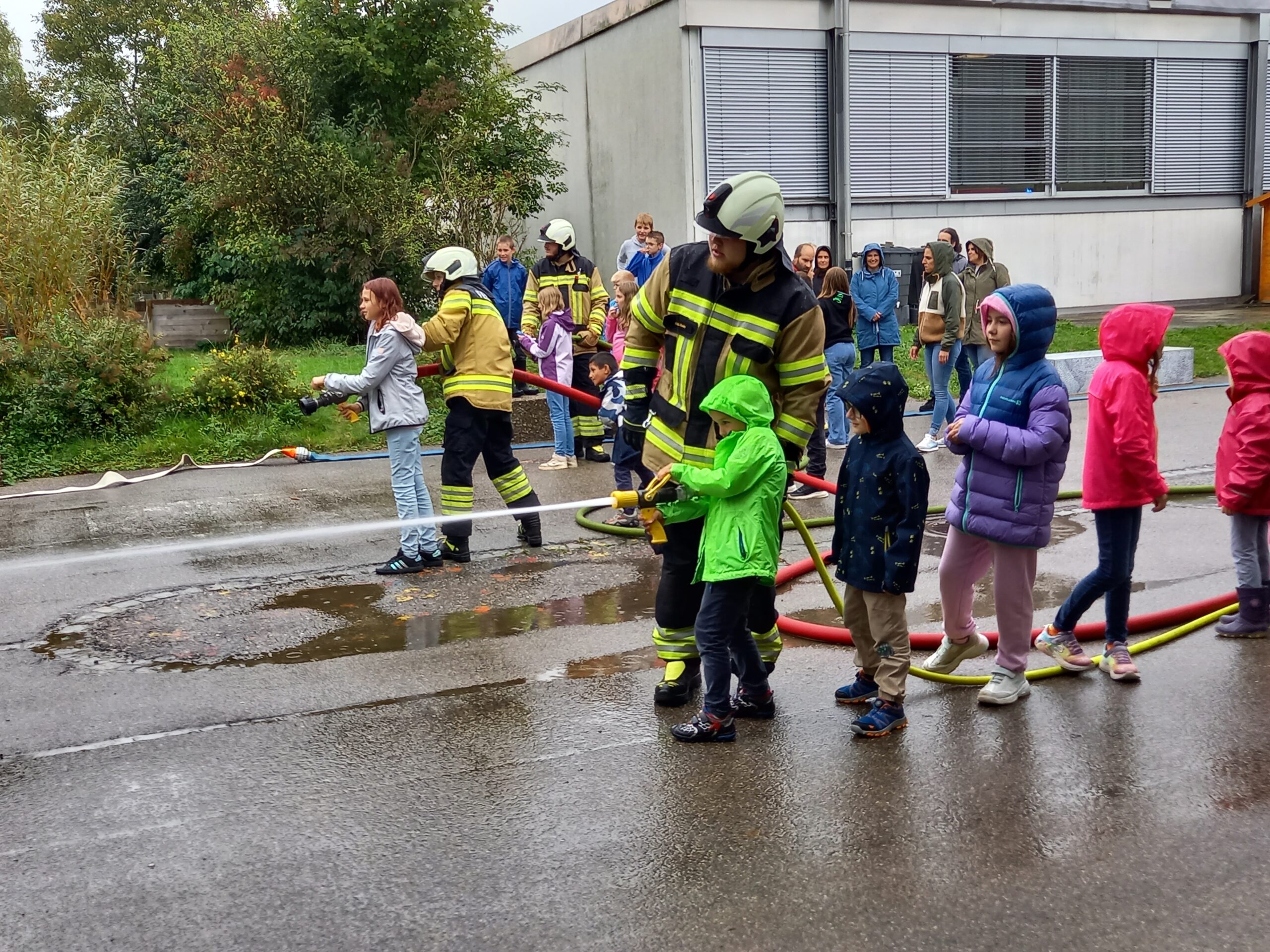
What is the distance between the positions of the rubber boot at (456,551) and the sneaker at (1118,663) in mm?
3880

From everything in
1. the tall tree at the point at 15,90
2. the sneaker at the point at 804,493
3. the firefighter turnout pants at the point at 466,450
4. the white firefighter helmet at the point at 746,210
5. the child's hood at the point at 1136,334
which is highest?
the tall tree at the point at 15,90

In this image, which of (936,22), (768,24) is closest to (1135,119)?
(936,22)

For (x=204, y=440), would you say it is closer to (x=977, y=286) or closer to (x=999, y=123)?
(x=977, y=286)

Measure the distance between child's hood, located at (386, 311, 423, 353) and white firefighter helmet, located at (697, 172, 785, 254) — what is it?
3.21m

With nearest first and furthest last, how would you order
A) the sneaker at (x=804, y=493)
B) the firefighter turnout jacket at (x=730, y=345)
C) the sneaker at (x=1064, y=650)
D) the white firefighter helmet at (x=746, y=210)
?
the white firefighter helmet at (x=746, y=210)
the firefighter turnout jacket at (x=730, y=345)
the sneaker at (x=1064, y=650)
the sneaker at (x=804, y=493)

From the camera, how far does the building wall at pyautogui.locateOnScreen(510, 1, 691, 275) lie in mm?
18953

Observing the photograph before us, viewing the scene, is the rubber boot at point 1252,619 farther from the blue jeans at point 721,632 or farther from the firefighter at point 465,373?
the firefighter at point 465,373

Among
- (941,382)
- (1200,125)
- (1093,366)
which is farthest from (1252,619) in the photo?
(1200,125)

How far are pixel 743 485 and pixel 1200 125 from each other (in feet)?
70.3

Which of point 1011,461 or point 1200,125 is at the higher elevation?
point 1200,125

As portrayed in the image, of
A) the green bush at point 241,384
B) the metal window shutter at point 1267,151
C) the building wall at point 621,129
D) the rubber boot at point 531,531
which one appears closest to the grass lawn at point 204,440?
the green bush at point 241,384

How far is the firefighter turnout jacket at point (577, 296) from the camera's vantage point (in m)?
10.9

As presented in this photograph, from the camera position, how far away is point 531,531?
812cm

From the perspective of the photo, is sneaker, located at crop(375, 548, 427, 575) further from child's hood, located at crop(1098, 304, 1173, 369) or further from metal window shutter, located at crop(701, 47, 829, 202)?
metal window shutter, located at crop(701, 47, 829, 202)
